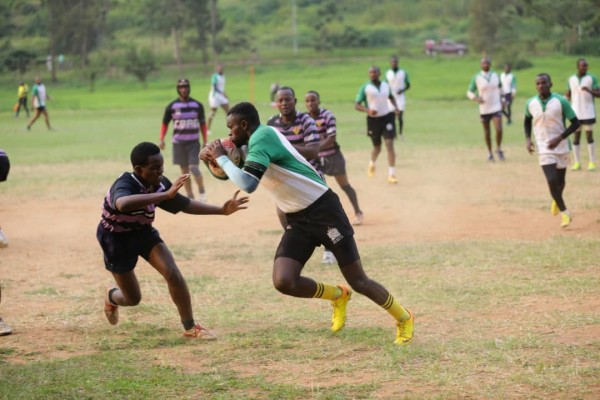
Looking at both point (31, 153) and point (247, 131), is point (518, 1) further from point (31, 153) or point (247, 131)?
point (247, 131)

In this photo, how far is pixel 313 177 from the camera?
7.70 metres

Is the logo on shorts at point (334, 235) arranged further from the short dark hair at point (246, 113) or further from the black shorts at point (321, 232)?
the short dark hair at point (246, 113)

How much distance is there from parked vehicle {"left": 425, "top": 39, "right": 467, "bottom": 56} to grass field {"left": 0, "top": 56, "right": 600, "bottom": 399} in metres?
55.5

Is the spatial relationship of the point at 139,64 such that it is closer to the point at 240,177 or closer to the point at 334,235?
the point at 334,235

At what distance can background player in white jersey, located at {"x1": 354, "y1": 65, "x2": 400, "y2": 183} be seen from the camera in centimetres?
1933

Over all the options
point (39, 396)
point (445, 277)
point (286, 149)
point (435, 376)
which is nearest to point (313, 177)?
point (286, 149)

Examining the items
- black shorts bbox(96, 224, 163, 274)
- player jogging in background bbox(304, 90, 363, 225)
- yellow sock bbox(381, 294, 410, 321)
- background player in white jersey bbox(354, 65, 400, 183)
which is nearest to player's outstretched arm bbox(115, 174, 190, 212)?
black shorts bbox(96, 224, 163, 274)

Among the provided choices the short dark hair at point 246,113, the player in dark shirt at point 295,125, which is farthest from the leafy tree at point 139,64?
the short dark hair at point 246,113

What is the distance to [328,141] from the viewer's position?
12.8 m

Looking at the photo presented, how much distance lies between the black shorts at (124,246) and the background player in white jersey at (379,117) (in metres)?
10.9

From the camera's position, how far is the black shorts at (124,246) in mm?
8062

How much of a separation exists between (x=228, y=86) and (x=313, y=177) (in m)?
53.0

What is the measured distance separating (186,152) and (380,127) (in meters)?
4.48

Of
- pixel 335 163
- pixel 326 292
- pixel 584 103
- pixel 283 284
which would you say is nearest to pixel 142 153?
pixel 283 284
